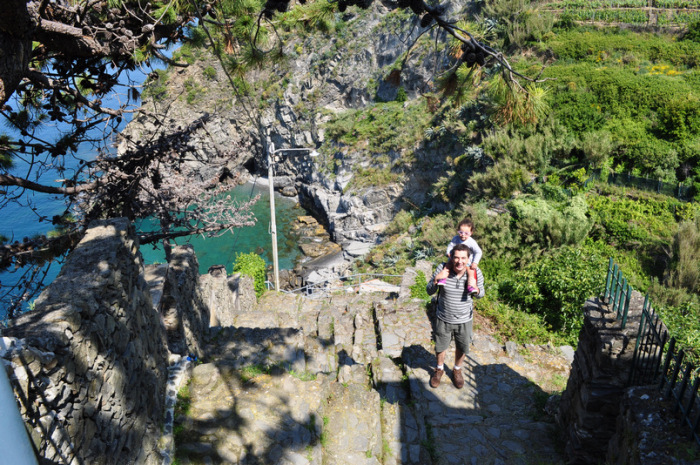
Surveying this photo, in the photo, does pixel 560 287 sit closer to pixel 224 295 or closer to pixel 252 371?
pixel 252 371

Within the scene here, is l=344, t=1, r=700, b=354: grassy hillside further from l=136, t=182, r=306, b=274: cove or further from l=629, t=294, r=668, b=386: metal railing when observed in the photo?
l=136, t=182, r=306, b=274: cove

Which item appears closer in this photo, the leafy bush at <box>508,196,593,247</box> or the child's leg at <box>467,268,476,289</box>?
the child's leg at <box>467,268,476,289</box>

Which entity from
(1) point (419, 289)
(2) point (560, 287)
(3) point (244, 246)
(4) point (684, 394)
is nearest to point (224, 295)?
(1) point (419, 289)

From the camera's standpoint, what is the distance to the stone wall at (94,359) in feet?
6.05

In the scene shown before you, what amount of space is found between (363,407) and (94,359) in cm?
283

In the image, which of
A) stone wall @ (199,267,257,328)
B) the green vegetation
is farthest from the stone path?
stone wall @ (199,267,257,328)

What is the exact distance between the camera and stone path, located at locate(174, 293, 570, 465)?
3.47m

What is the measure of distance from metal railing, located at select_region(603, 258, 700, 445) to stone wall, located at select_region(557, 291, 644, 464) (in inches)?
3.1

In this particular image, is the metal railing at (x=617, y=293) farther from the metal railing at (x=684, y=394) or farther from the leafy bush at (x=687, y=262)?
the leafy bush at (x=687, y=262)

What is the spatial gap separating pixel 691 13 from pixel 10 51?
93.4 ft

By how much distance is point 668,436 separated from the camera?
2.63 meters

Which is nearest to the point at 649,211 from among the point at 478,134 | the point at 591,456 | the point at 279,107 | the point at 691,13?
the point at 478,134

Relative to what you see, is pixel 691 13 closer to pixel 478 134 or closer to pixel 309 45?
pixel 478 134

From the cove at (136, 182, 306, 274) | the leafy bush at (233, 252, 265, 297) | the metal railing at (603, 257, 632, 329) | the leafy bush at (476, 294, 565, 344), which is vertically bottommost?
the cove at (136, 182, 306, 274)
